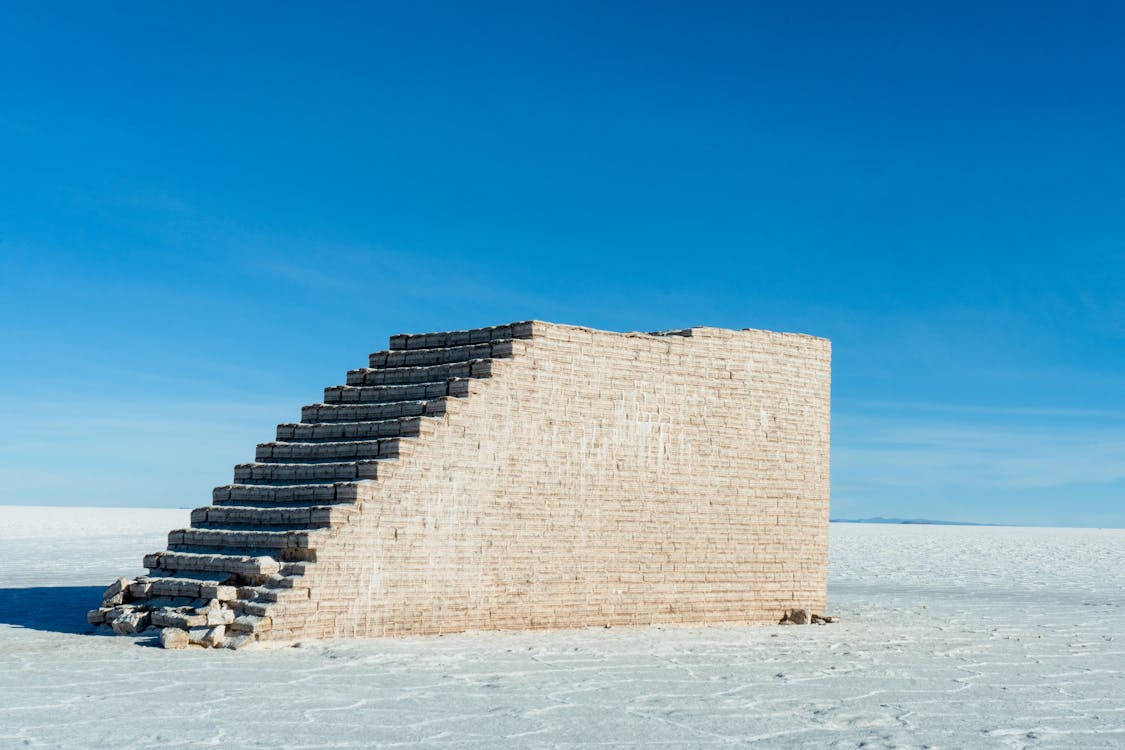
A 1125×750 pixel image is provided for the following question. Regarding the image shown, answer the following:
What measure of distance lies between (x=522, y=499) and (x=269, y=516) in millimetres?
2531

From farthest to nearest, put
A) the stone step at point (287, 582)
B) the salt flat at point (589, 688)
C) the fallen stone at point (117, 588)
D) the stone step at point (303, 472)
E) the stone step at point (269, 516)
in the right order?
the fallen stone at point (117, 588) < the stone step at point (303, 472) < the stone step at point (269, 516) < the stone step at point (287, 582) < the salt flat at point (589, 688)

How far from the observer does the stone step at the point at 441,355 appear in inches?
476

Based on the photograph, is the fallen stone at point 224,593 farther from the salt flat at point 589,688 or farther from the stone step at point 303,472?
the stone step at point 303,472

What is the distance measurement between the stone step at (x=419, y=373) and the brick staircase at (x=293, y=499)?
0.01m

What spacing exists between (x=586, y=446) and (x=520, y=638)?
7.14 ft

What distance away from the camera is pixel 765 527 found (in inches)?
523

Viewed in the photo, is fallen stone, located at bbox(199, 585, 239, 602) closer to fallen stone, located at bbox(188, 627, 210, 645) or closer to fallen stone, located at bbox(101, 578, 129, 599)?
fallen stone, located at bbox(188, 627, 210, 645)

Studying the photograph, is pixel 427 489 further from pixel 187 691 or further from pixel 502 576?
pixel 187 691

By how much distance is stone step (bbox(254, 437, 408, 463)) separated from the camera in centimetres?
1130

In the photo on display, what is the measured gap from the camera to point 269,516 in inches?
455

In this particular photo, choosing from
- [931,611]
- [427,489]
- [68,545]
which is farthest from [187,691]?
[68,545]

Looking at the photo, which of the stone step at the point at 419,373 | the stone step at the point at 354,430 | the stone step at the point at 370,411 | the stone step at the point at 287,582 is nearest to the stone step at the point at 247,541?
the stone step at the point at 287,582

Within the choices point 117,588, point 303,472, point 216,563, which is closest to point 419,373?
point 303,472

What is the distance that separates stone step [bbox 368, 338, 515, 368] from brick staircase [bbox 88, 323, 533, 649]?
0.01 meters
